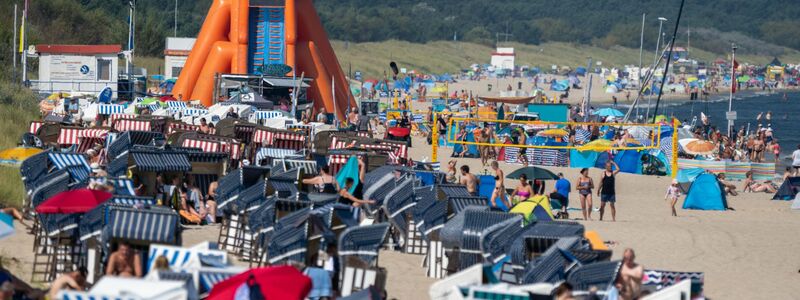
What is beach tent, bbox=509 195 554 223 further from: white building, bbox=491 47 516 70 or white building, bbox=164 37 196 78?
white building, bbox=491 47 516 70

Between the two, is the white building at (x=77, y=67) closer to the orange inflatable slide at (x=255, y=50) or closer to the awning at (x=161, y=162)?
the orange inflatable slide at (x=255, y=50)

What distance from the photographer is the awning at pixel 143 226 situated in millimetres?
9219

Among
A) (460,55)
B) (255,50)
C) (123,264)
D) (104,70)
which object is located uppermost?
(460,55)

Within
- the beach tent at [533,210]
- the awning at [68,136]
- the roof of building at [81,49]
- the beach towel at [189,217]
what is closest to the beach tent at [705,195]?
the beach tent at [533,210]

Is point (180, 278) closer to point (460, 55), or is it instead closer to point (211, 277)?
point (211, 277)

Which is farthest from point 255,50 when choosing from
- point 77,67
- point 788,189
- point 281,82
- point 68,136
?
point 788,189

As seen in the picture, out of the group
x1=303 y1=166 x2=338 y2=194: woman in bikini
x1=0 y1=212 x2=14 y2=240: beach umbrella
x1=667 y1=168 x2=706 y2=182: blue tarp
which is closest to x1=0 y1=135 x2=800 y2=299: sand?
x1=303 y1=166 x2=338 y2=194: woman in bikini

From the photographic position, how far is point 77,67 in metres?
35.1

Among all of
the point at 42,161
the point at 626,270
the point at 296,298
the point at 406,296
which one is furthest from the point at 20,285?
the point at 42,161

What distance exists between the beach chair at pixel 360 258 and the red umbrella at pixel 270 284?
1.19 metres

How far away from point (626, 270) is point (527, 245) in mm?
858

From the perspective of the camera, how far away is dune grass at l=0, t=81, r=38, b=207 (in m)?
14.0

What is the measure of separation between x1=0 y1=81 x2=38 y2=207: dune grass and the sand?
1.48 meters

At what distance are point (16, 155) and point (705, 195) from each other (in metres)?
9.58
